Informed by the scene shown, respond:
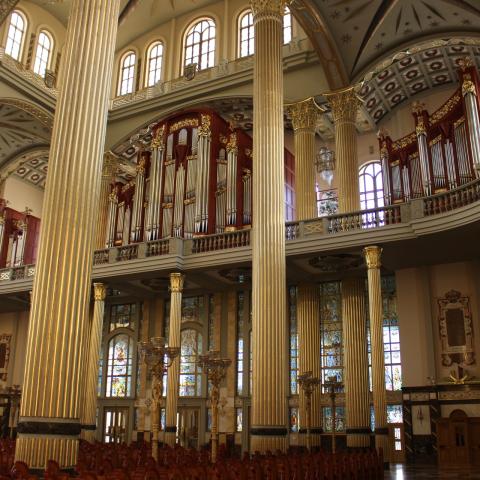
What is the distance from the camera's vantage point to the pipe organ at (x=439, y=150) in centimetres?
1727

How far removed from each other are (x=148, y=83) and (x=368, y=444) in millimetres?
17325

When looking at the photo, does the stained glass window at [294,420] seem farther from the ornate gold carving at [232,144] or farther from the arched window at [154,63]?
the arched window at [154,63]

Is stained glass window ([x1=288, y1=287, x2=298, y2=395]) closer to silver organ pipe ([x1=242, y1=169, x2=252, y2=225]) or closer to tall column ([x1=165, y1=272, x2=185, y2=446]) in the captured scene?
silver organ pipe ([x1=242, y1=169, x2=252, y2=225])

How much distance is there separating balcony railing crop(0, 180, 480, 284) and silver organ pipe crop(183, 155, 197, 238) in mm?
1117

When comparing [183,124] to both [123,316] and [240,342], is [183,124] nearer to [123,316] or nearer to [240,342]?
[123,316]

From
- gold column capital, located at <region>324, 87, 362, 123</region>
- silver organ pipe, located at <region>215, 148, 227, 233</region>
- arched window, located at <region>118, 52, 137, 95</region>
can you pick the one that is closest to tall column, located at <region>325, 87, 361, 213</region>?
gold column capital, located at <region>324, 87, 362, 123</region>

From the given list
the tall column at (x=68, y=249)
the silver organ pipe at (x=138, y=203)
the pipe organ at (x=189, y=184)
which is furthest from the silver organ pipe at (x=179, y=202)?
the tall column at (x=68, y=249)

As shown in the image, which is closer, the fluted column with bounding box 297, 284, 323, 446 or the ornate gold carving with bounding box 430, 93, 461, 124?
the ornate gold carving with bounding box 430, 93, 461, 124

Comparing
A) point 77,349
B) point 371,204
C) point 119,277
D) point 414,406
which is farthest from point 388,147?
point 77,349

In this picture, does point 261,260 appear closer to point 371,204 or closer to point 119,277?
point 119,277

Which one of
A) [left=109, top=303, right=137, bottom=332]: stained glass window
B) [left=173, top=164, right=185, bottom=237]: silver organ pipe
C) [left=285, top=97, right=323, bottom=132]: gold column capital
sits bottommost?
[left=109, top=303, right=137, bottom=332]: stained glass window

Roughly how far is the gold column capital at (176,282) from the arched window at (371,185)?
7986mm

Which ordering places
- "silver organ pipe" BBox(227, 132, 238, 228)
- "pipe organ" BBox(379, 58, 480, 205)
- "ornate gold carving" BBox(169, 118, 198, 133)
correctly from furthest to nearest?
1. "ornate gold carving" BBox(169, 118, 198, 133)
2. "silver organ pipe" BBox(227, 132, 238, 228)
3. "pipe organ" BBox(379, 58, 480, 205)

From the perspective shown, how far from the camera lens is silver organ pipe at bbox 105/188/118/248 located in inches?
936
